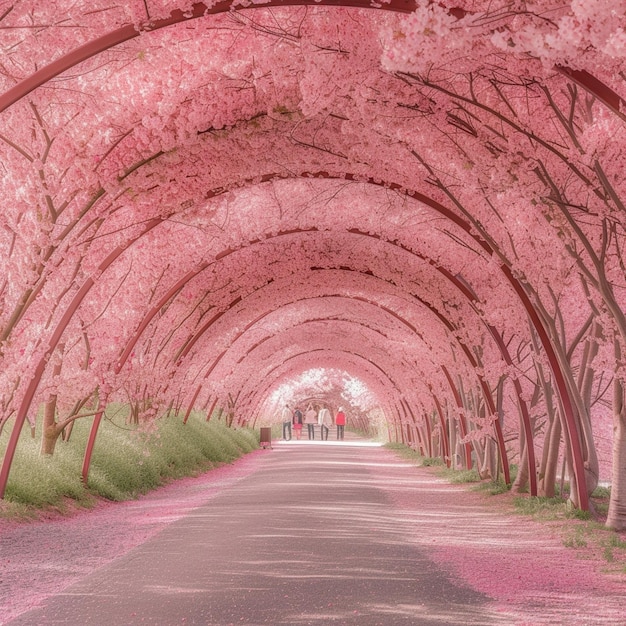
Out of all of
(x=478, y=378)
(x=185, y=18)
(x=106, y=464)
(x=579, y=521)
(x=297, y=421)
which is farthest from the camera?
(x=297, y=421)

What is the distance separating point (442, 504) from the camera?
1332cm

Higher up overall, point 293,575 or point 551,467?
point 551,467

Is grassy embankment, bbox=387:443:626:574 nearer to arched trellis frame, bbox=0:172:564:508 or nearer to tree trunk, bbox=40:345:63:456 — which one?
arched trellis frame, bbox=0:172:564:508

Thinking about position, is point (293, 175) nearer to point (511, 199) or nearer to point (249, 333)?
point (511, 199)

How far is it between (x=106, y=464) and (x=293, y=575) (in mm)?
8745

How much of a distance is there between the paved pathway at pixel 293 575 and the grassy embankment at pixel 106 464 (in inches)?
75.8

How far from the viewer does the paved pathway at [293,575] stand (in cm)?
519

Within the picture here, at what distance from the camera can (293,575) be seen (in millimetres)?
A: 6438

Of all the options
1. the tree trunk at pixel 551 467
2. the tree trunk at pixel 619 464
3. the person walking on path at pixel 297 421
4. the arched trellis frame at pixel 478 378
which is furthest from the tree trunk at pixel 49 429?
the person walking on path at pixel 297 421

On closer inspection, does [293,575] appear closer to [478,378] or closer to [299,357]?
[478,378]

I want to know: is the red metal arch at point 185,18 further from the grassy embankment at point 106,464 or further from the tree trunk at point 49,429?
the tree trunk at point 49,429

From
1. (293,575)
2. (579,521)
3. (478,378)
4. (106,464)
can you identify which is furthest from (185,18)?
(478,378)

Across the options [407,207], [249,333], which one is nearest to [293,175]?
[407,207]

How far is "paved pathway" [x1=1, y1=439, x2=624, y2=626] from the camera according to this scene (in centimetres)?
519
